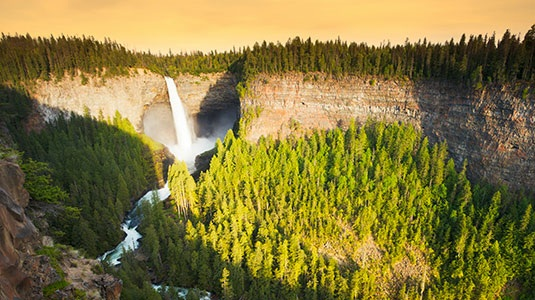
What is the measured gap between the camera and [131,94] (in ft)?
310

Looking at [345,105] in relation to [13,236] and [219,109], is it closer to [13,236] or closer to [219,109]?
[219,109]

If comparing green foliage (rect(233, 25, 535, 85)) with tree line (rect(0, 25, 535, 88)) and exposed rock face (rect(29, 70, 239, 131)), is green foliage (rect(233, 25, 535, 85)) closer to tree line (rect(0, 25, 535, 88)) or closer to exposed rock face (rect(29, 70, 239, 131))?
tree line (rect(0, 25, 535, 88))

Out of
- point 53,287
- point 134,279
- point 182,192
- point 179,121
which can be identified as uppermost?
point 53,287

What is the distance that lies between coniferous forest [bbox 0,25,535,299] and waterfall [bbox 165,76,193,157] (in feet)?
58.8

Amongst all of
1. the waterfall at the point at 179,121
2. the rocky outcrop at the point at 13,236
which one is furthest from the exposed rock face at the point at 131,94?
the rocky outcrop at the point at 13,236

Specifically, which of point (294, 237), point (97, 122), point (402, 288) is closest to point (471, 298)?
point (402, 288)

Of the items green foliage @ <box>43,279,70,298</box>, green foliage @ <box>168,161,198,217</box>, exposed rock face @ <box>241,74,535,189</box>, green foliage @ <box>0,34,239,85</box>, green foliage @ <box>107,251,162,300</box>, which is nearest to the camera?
green foliage @ <box>43,279,70,298</box>

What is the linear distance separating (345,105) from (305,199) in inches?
1245

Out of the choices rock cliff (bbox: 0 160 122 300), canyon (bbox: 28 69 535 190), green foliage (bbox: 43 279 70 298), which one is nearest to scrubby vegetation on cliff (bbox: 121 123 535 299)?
canyon (bbox: 28 69 535 190)

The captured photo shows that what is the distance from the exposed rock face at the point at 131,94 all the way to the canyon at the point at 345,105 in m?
0.25

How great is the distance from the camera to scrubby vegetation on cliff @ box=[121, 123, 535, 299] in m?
55.0

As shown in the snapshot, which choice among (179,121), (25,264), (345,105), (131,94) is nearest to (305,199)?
(345,105)

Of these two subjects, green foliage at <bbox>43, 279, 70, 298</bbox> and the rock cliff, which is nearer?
the rock cliff

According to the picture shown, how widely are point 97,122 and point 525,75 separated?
107m
